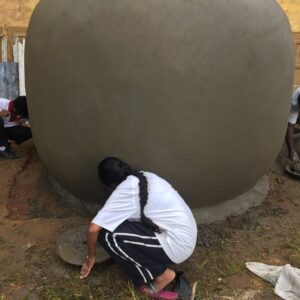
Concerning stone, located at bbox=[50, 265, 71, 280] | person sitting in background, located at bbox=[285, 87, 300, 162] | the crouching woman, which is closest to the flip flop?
the crouching woman

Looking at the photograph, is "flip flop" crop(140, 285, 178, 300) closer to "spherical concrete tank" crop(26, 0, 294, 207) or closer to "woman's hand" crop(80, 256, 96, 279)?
"woman's hand" crop(80, 256, 96, 279)

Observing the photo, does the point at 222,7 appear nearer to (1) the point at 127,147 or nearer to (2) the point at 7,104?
(1) the point at 127,147

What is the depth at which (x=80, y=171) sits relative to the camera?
3.35 m

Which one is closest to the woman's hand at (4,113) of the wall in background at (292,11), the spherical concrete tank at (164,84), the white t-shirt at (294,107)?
the spherical concrete tank at (164,84)

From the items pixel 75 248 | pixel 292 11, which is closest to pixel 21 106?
pixel 75 248

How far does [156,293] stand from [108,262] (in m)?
Answer: 0.44

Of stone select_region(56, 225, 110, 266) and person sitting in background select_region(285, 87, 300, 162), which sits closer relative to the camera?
stone select_region(56, 225, 110, 266)

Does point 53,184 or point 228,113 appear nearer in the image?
point 228,113

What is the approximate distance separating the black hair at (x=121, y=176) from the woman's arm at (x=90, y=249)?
0.27 meters

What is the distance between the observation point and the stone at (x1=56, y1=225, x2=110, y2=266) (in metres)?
2.85

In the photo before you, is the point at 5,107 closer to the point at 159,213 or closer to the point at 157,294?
the point at 159,213

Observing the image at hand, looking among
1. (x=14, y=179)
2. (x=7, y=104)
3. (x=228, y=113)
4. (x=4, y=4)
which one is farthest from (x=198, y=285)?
(x=4, y=4)

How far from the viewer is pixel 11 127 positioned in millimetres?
5059

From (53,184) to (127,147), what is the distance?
3.94 feet
